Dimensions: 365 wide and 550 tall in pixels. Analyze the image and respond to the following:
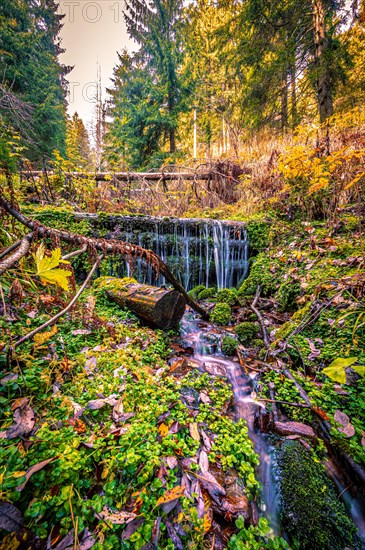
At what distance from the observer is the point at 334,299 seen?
3010mm

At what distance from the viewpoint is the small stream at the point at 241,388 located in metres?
1.68

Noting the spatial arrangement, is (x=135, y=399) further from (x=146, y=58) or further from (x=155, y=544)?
(x=146, y=58)

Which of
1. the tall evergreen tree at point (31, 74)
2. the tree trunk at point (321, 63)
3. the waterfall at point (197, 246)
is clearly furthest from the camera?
the tall evergreen tree at point (31, 74)

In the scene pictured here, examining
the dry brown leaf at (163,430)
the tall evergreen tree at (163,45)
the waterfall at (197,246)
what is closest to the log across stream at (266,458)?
the dry brown leaf at (163,430)

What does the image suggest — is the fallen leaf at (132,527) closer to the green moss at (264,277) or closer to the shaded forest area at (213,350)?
the shaded forest area at (213,350)

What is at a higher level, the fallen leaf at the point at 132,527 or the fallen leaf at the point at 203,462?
the fallen leaf at the point at 132,527

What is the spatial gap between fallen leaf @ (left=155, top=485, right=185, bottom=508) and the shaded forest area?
0.01 m

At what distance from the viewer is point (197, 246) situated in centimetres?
673

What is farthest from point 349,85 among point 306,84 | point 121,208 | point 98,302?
point 98,302

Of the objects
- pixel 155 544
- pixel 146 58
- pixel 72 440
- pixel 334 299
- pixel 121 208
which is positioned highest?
pixel 146 58

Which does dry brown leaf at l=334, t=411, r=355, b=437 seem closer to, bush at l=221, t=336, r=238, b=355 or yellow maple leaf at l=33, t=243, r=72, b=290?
bush at l=221, t=336, r=238, b=355

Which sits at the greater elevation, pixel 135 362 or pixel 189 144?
pixel 189 144

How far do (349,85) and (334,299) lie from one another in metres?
7.25

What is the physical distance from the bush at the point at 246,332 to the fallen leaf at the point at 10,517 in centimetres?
318
